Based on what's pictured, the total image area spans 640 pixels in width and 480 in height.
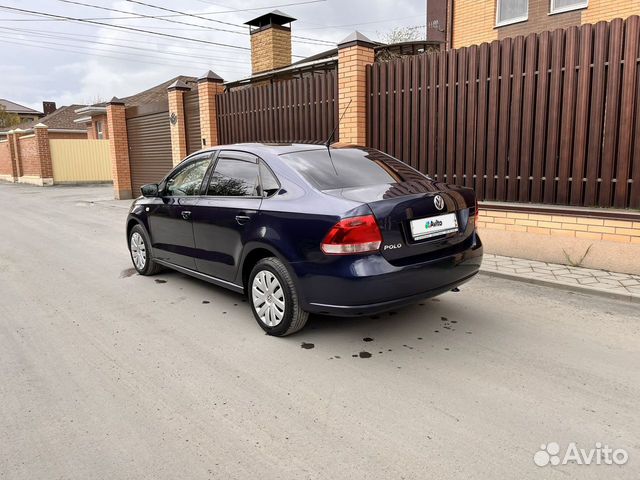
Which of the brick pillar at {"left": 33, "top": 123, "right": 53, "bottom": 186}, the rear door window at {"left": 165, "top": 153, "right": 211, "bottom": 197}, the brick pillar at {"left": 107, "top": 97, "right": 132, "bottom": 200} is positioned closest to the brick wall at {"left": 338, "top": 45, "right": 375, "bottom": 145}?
the rear door window at {"left": 165, "top": 153, "right": 211, "bottom": 197}

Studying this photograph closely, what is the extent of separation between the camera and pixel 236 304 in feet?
16.5

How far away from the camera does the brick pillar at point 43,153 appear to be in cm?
2531

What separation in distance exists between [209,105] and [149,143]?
14.0 feet

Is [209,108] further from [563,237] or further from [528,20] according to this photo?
[563,237]

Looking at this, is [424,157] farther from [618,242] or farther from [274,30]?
[274,30]

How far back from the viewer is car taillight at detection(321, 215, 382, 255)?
3494 millimetres

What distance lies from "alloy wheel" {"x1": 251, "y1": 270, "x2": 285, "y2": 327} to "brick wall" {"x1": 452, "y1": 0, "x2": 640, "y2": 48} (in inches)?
425

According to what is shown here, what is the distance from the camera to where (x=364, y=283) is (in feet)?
11.4

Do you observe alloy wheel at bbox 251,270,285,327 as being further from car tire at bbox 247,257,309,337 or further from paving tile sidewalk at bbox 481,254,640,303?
paving tile sidewalk at bbox 481,254,640,303

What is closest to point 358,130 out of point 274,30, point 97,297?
point 97,297

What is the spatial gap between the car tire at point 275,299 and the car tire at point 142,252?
2.27 meters

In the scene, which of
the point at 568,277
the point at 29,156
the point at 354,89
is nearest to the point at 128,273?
the point at 354,89

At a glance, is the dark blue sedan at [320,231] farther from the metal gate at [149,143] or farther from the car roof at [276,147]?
the metal gate at [149,143]

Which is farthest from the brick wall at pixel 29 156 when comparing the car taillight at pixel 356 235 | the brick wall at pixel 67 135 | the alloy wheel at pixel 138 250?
the car taillight at pixel 356 235
